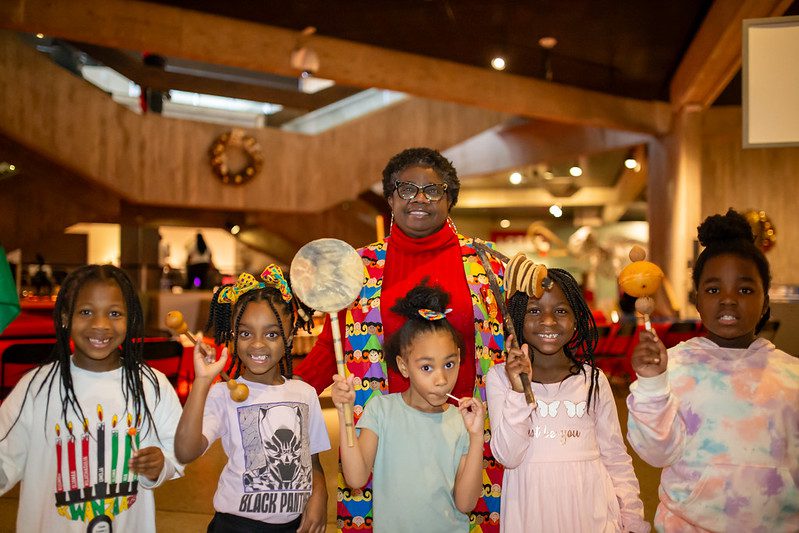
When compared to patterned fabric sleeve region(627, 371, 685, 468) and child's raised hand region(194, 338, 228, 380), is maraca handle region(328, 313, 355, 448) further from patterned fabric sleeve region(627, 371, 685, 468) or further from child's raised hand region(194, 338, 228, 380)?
patterned fabric sleeve region(627, 371, 685, 468)

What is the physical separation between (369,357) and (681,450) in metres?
0.97

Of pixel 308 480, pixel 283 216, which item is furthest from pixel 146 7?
pixel 283 216

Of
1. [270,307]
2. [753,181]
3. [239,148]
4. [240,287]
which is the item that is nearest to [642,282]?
[270,307]

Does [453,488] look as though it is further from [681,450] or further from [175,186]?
[175,186]

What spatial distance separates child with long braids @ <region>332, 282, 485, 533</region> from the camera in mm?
1907

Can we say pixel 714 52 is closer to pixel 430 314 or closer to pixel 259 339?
pixel 430 314

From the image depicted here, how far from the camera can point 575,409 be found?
202cm

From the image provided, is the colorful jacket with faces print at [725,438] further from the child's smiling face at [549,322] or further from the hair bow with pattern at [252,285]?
the hair bow with pattern at [252,285]

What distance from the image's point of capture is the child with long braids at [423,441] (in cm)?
191

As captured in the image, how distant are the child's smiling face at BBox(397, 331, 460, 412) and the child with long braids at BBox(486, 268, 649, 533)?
161 mm

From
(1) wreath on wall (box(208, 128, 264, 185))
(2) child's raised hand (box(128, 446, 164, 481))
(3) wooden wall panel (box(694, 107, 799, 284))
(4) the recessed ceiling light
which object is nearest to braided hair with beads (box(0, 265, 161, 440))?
(2) child's raised hand (box(128, 446, 164, 481))

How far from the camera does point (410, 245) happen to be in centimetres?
234

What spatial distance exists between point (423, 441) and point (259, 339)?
557 millimetres

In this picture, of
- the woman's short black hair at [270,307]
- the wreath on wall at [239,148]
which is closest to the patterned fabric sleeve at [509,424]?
the woman's short black hair at [270,307]
